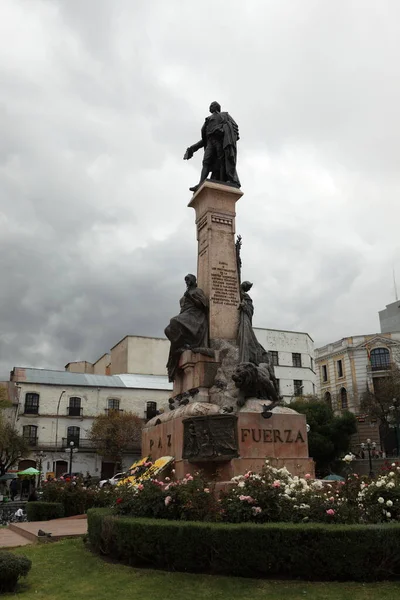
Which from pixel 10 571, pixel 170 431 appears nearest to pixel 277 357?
pixel 170 431

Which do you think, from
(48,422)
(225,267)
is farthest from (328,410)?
(225,267)

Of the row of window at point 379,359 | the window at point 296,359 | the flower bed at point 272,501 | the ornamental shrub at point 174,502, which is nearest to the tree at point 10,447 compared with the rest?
the window at point 296,359

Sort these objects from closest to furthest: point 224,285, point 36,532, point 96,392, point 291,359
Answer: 1. point 36,532
2. point 224,285
3. point 96,392
4. point 291,359

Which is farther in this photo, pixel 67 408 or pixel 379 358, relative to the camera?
pixel 379 358

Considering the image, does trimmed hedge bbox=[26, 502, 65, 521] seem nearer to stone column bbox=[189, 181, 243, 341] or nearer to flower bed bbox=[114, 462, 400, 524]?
stone column bbox=[189, 181, 243, 341]

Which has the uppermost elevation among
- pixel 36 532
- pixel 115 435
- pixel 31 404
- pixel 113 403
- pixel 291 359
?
pixel 291 359

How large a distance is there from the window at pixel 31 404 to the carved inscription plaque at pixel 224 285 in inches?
1534

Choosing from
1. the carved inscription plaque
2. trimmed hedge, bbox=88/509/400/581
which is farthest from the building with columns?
trimmed hedge, bbox=88/509/400/581

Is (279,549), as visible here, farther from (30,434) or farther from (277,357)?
(277,357)

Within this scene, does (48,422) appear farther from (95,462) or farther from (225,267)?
(225,267)

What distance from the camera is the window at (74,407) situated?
49.3m

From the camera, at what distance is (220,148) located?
48.1ft

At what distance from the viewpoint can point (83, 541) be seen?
9.38 m

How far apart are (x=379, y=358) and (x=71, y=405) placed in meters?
29.4
